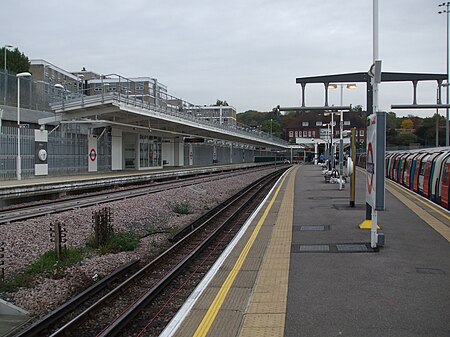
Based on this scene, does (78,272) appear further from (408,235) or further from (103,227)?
(408,235)

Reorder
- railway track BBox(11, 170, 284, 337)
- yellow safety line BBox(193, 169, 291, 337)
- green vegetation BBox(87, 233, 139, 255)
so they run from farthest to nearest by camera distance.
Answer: green vegetation BBox(87, 233, 139, 255) → railway track BBox(11, 170, 284, 337) → yellow safety line BBox(193, 169, 291, 337)

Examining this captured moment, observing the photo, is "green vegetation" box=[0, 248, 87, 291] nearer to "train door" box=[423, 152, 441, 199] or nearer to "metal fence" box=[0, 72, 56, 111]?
"train door" box=[423, 152, 441, 199]

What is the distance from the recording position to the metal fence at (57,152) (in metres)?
24.9

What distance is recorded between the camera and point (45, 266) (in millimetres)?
8875

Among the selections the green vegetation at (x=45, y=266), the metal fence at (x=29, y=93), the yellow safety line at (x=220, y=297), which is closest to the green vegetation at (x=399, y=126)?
the yellow safety line at (x=220, y=297)

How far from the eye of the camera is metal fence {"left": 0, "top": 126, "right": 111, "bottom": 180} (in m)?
24.9

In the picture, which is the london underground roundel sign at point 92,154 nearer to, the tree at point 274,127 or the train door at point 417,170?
the train door at point 417,170

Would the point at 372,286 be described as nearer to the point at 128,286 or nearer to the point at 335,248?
the point at 335,248

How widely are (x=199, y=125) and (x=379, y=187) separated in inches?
1527

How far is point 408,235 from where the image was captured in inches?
412

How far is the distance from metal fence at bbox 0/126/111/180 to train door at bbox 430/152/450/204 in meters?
19.5

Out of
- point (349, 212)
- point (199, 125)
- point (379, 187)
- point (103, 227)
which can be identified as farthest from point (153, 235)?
point (199, 125)

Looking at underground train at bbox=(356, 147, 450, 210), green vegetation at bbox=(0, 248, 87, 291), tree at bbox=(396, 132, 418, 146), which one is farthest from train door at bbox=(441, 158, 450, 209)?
tree at bbox=(396, 132, 418, 146)

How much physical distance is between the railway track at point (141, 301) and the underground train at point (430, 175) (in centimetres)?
849
